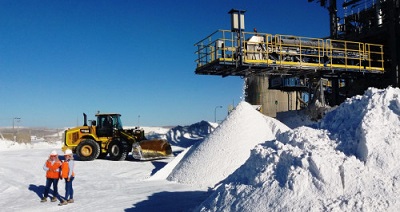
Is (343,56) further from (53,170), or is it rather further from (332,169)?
(53,170)

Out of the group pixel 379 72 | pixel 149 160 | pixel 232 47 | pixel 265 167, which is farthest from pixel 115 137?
pixel 379 72

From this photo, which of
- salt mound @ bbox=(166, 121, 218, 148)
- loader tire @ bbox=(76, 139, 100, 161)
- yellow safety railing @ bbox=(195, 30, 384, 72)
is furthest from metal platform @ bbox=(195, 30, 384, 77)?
salt mound @ bbox=(166, 121, 218, 148)

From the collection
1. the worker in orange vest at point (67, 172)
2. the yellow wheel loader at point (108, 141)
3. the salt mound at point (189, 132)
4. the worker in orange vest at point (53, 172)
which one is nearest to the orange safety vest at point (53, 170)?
the worker in orange vest at point (53, 172)

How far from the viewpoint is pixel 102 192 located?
9.44 metres

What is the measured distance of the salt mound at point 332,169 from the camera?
15.6ft

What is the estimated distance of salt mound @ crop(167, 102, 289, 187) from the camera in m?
9.73

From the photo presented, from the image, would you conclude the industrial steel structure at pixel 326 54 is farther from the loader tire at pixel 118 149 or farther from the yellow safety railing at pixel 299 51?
the loader tire at pixel 118 149

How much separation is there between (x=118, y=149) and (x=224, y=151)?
6.44 m

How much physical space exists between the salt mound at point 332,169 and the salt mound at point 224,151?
11.4 feet

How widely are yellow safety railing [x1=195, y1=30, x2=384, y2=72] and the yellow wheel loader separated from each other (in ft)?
12.6

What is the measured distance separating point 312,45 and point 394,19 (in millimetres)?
4488

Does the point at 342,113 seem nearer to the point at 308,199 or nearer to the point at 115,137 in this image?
the point at 308,199

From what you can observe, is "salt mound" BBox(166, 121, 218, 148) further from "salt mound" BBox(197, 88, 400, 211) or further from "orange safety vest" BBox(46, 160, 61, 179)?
"salt mound" BBox(197, 88, 400, 211)

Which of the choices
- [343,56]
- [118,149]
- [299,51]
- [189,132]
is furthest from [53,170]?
[189,132]
